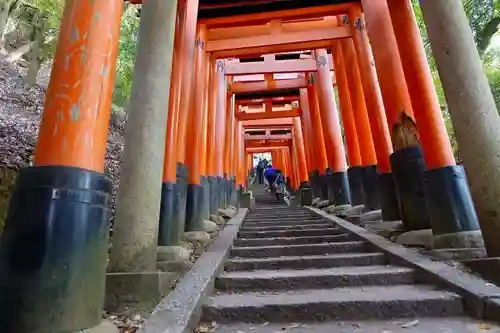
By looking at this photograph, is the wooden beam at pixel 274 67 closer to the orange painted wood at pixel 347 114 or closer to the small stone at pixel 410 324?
the orange painted wood at pixel 347 114

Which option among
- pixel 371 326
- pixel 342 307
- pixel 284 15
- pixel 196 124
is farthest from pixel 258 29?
pixel 371 326

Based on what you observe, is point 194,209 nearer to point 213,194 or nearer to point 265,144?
point 213,194

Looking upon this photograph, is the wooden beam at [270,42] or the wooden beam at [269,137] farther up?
the wooden beam at [269,137]

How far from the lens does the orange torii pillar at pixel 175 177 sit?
4.23 metres

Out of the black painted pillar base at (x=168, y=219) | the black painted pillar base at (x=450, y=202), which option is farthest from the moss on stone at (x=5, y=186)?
the black painted pillar base at (x=450, y=202)

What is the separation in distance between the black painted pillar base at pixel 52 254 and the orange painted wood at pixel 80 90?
0.11m

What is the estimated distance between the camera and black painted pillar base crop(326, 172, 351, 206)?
909cm

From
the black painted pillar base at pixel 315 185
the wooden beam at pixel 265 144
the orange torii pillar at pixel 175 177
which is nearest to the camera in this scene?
the orange torii pillar at pixel 175 177

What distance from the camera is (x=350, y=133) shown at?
27.6ft

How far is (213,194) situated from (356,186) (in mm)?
3230

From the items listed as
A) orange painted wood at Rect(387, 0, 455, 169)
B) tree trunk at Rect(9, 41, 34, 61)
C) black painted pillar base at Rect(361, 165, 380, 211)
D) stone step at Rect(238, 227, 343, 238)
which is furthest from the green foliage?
orange painted wood at Rect(387, 0, 455, 169)

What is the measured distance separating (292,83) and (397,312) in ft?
37.5

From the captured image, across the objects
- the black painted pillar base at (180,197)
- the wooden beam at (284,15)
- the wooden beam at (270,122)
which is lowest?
the black painted pillar base at (180,197)

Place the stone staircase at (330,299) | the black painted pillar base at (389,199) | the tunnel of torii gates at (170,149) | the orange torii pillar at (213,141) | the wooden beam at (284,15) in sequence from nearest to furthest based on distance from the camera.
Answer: the tunnel of torii gates at (170,149), the stone staircase at (330,299), the black painted pillar base at (389,199), the wooden beam at (284,15), the orange torii pillar at (213,141)
